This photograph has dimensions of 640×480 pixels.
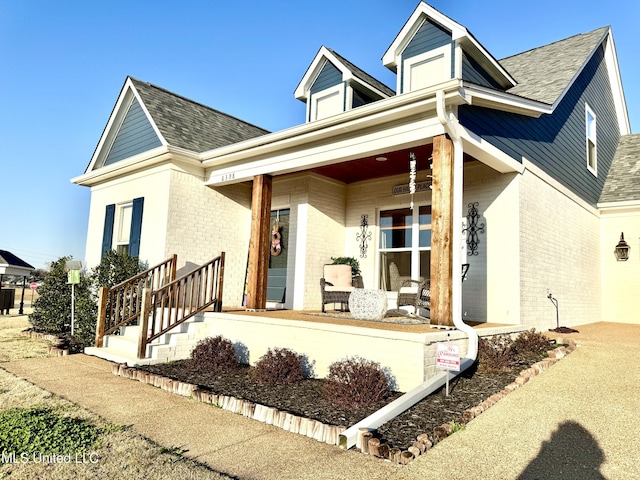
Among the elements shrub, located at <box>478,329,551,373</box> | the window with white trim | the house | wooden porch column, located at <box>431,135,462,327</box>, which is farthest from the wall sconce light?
the window with white trim

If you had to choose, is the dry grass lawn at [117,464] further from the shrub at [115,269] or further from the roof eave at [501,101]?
the roof eave at [501,101]

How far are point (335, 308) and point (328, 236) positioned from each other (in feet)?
5.09

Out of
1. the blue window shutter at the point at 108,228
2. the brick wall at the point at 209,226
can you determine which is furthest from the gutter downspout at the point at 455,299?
the blue window shutter at the point at 108,228

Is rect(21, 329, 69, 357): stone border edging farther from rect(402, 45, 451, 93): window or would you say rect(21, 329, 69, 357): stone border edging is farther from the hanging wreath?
rect(402, 45, 451, 93): window

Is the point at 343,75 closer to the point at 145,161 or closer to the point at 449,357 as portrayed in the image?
the point at 145,161

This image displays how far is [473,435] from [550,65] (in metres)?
10.3

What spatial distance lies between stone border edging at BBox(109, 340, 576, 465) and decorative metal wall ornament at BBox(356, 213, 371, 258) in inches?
173

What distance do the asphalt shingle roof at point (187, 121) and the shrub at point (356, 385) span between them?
6.32 meters

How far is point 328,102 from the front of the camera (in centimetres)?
973

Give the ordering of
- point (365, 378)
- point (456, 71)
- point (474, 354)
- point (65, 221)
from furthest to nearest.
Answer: point (65, 221), point (456, 71), point (474, 354), point (365, 378)

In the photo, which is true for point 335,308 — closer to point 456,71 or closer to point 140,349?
point 140,349

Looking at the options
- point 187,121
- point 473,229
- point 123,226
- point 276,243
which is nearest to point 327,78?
point 187,121

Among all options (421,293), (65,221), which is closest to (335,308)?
(421,293)

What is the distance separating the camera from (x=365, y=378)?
4.40 m
